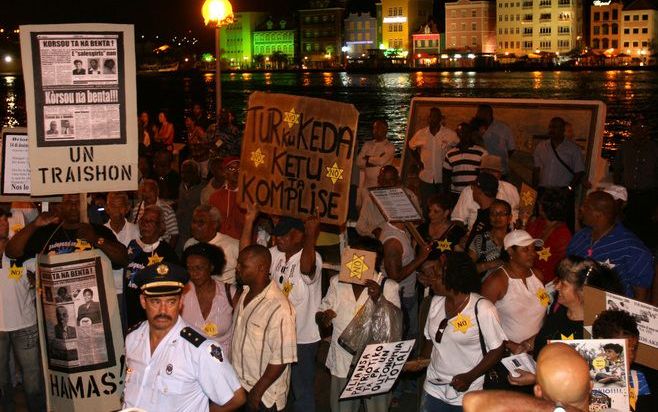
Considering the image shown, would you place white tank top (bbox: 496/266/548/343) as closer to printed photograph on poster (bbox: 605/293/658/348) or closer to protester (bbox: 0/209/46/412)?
printed photograph on poster (bbox: 605/293/658/348)

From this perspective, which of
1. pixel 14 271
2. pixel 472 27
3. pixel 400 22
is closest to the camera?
pixel 14 271

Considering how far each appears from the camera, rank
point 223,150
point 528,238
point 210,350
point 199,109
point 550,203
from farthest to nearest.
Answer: point 199,109, point 223,150, point 550,203, point 528,238, point 210,350

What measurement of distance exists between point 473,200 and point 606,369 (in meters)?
4.82

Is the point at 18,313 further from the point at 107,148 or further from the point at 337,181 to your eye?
the point at 337,181

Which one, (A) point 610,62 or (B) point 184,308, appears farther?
(A) point 610,62

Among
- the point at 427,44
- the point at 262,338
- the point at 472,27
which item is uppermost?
the point at 472,27

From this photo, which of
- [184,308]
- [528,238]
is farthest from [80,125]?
[528,238]

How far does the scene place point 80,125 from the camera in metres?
7.14

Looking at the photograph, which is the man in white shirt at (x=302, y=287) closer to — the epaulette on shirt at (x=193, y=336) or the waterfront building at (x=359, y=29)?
the epaulette on shirt at (x=193, y=336)

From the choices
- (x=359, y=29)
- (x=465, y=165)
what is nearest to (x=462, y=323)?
(x=465, y=165)

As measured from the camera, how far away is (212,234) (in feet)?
28.0

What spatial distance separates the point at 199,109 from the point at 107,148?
13.8 m

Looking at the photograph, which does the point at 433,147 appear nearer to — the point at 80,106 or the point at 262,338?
the point at 80,106

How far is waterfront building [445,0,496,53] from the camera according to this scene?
19050 centimetres
